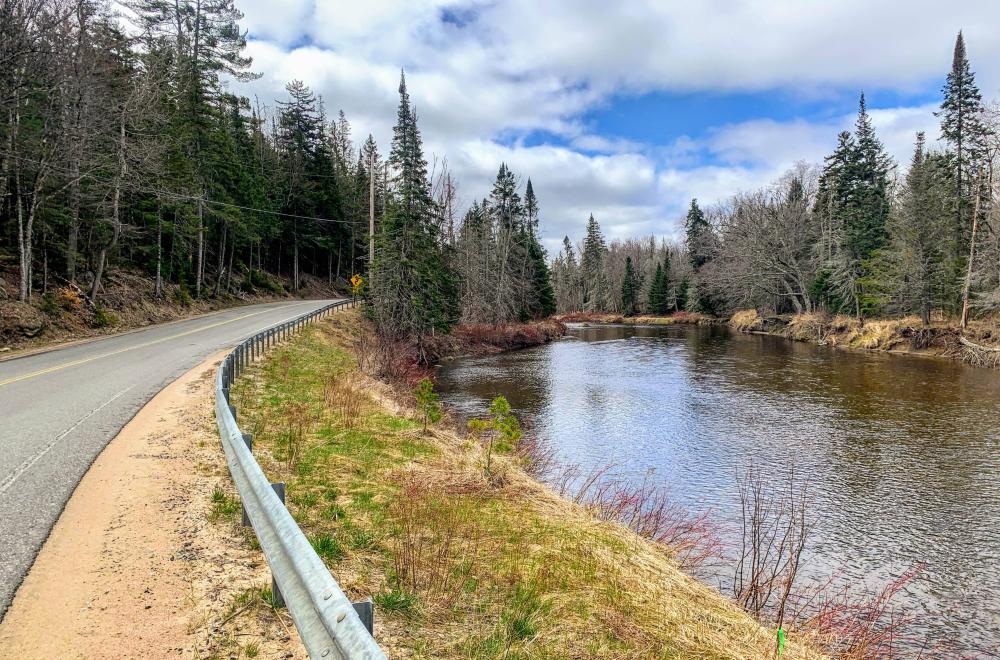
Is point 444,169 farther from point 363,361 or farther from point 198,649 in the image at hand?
point 198,649

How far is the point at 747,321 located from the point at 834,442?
4600cm

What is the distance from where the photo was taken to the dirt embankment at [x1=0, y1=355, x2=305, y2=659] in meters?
3.61

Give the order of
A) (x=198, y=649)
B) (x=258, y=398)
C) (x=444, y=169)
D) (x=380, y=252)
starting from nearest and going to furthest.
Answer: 1. (x=198, y=649)
2. (x=258, y=398)
3. (x=380, y=252)
4. (x=444, y=169)

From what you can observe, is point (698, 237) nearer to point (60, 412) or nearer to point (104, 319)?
point (104, 319)

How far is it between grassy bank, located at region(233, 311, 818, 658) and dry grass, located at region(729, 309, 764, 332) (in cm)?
5315

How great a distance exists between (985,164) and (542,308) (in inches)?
1516

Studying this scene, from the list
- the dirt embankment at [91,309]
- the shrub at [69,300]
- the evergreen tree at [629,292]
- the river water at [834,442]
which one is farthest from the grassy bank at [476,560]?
the evergreen tree at [629,292]

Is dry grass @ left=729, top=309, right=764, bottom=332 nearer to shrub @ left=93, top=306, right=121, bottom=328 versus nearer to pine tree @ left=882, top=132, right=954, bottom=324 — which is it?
pine tree @ left=882, top=132, right=954, bottom=324

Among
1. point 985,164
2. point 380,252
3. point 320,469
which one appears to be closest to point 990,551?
point 320,469

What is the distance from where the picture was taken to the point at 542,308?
63219 millimetres

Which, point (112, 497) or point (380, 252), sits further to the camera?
point (380, 252)

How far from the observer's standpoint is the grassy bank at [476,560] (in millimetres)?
4566

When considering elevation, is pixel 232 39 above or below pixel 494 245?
above

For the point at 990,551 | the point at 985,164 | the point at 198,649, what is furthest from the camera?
the point at 985,164
